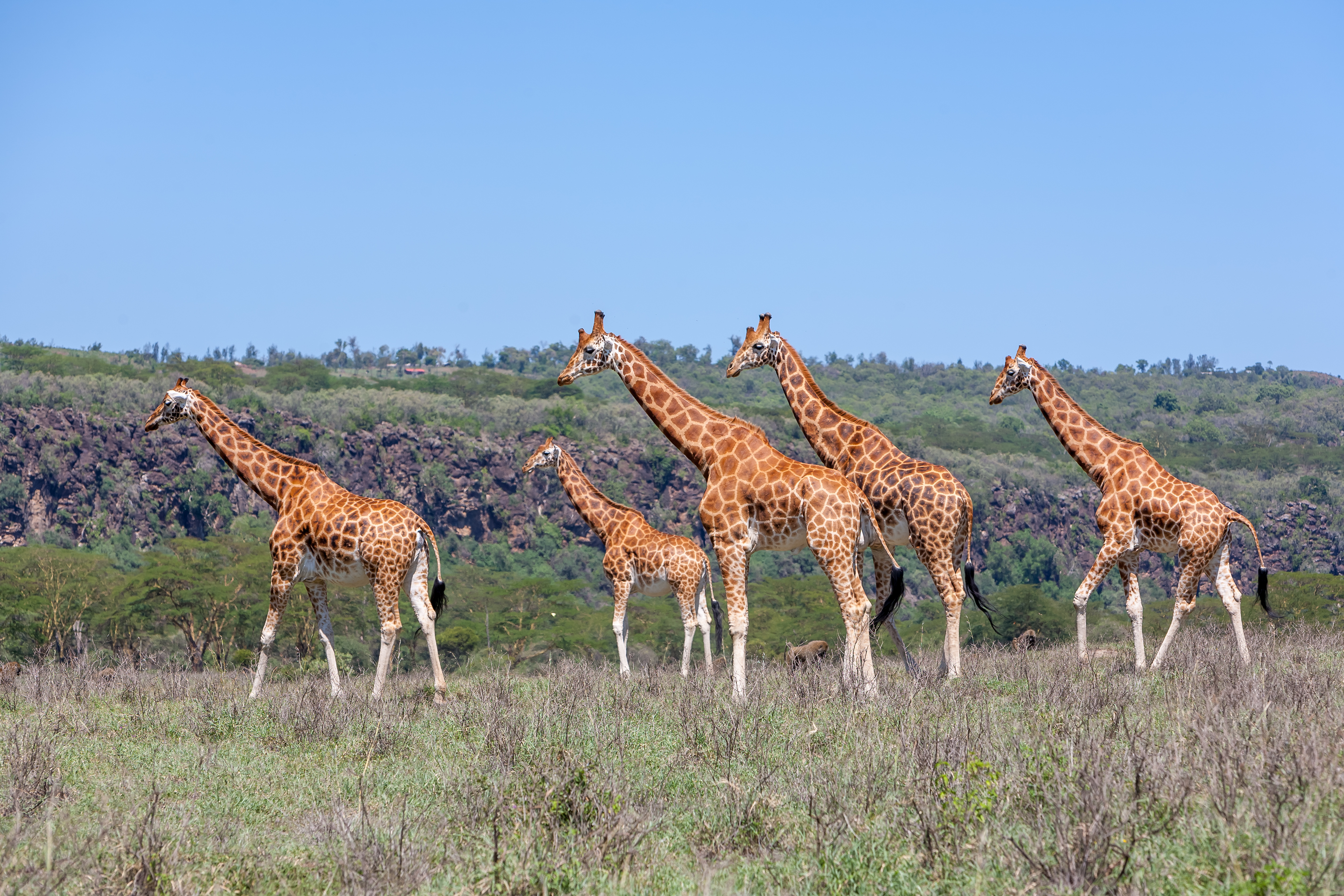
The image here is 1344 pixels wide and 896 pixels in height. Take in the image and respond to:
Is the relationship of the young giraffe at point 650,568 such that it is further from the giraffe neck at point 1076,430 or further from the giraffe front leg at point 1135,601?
the giraffe front leg at point 1135,601

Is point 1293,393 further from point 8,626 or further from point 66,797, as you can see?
point 66,797

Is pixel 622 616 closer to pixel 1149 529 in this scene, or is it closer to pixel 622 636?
pixel 622 636

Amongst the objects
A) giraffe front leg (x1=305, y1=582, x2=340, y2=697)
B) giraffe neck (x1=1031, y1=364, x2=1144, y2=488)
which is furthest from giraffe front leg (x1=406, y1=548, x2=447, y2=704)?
giraffe neck (x1=1031, y1=364, x2=1144, y2=488)

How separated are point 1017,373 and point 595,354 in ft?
16.0

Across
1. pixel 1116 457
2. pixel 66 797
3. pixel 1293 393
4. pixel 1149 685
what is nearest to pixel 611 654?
pixel 1116 457

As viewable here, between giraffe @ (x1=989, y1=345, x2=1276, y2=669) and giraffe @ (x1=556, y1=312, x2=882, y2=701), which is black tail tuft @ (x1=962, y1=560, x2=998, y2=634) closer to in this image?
giraffe @ (x1=989, y1=345, x2=1276, y2=669)

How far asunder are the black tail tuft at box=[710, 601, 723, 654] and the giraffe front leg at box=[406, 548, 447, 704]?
3.18m

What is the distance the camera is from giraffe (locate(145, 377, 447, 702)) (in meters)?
11.4

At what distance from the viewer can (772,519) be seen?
10.4 m

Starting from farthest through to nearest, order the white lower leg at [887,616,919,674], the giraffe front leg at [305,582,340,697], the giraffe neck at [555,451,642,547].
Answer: the giraffe neck at [555,451,642,547]
the giraffe front leg at [305,582,340,697]
the white lower leg at [887,616,919,674]

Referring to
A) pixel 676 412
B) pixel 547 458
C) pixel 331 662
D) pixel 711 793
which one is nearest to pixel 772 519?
pixel 676 412

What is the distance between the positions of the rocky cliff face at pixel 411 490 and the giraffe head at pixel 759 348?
167 ft

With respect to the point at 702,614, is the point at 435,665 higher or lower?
lower

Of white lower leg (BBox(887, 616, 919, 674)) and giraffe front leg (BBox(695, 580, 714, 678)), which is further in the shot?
giraffe front leg (BBox(695, 580, 714, 678))
